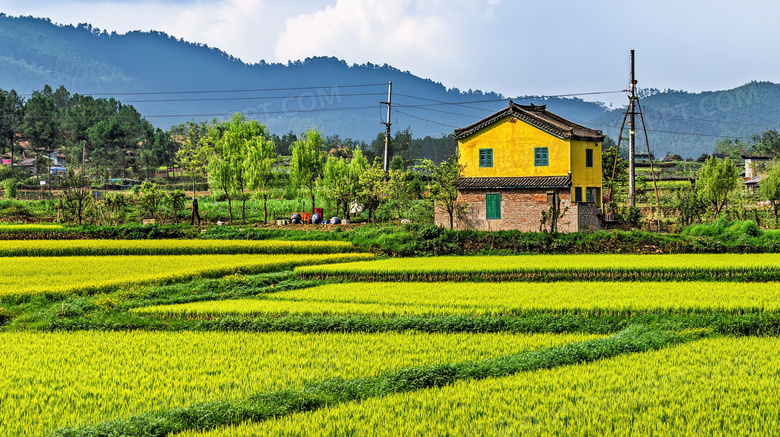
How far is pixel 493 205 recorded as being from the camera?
3284 cm

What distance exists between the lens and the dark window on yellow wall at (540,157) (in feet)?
108

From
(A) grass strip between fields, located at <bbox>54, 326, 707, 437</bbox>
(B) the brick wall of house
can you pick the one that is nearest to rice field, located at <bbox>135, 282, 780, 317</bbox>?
(A) grass strip between fields, located at <bbox>54, 326, 707, 437</bbox>

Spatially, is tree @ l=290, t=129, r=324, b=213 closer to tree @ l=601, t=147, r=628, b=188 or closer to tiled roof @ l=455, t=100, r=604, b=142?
tiled roof @ l=455, t=100, r=604, b=142

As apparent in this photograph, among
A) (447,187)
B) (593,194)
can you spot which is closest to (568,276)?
(447,187)

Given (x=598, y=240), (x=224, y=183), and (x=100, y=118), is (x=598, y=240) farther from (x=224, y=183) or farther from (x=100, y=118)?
(x=100, y=118)

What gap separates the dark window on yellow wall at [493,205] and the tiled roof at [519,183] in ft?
1.76

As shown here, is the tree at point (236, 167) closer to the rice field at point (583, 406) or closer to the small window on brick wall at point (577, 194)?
the small window on brick wall at point (577, 194)

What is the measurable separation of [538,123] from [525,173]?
9.26 feet

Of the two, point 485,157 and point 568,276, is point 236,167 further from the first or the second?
point 568,276

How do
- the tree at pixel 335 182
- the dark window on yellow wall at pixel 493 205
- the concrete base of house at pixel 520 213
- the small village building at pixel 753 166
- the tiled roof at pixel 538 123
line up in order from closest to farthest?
the concrete base of house at pixel 520 213, the tiled roof at pixel 538 123, the dark window on yellow wall at pixel 493 205, the tree at pixel 335 182, the small village building at pixel 753 166

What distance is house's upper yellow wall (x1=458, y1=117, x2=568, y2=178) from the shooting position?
32781 mm

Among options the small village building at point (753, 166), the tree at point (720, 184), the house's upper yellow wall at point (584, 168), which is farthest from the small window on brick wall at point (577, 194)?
the small village building at point (753, 166)

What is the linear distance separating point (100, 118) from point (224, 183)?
73081mm

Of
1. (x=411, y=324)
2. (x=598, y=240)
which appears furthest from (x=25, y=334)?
(x=598, y=240)
